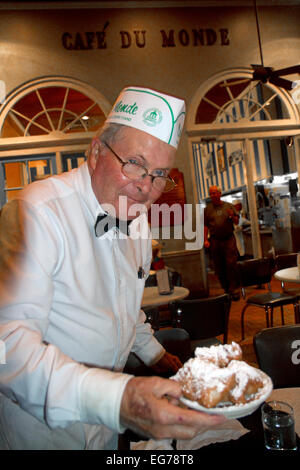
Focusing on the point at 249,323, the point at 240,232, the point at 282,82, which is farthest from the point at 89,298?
the point at 240,232

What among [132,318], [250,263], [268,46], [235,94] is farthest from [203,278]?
[132,318]

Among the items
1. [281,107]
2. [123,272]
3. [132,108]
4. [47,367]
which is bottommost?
[47,367]

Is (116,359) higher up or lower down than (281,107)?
lower down

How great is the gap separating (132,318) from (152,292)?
237 centimetres

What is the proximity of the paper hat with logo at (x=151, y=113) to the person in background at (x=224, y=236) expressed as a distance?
4.91 metres

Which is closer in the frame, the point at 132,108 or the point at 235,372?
the point at 235,372

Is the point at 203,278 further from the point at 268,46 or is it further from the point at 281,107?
the point at 268,46

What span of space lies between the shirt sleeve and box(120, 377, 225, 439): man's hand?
3cm

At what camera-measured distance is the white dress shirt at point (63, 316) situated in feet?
2.69

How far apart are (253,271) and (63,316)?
3.77 metres

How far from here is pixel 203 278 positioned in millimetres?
6301

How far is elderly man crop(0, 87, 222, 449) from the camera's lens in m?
0.80

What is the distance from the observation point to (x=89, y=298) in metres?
1.11

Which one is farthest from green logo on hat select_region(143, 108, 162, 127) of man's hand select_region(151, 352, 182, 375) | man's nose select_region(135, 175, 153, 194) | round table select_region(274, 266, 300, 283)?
round table select_region(274, 266, 300, 283)
